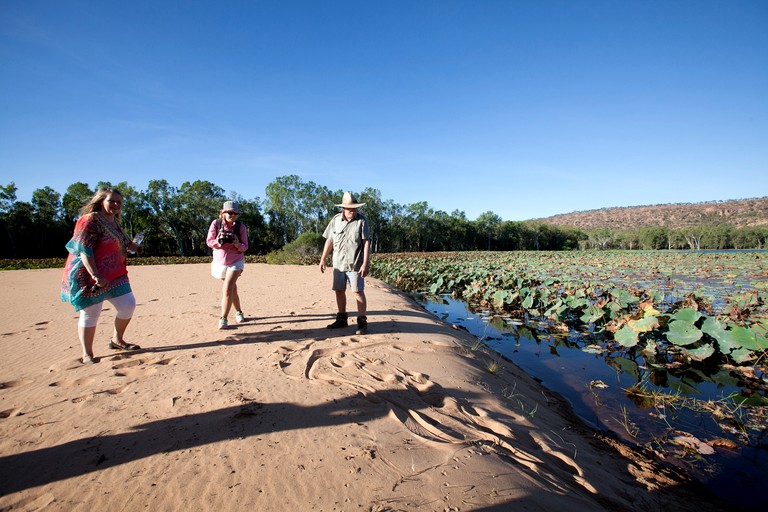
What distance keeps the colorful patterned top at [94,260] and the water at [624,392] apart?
5386 mm

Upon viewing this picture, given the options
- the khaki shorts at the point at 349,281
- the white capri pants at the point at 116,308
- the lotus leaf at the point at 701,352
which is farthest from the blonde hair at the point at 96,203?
the lotus leaf at the point at 701,352

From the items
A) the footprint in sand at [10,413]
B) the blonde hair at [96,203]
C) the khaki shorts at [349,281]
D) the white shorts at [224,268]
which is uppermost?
the blonde hair at [96,203]

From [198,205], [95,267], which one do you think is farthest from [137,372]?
[198,205]

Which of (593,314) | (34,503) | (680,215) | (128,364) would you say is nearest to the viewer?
(34,503)

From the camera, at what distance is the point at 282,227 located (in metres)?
52.0

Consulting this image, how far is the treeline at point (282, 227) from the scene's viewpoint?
37.5m

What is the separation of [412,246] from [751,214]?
99.6 metres

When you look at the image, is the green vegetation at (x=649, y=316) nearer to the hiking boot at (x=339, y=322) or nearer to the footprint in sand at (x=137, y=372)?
the hiking boot at (x=339, y=322)

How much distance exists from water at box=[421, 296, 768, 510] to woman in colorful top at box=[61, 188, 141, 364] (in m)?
5.36

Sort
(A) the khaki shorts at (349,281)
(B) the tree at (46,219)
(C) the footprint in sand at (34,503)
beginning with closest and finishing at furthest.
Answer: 1. (C) the footprint in sand at (34,503)
2. (A) the khaki shorts at (349,281)
3. (B) the tree at (46,219)

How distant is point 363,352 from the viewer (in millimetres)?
3980

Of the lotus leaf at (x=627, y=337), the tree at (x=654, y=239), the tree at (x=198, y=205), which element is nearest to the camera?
the lotus leaf at (x=627, y=337)

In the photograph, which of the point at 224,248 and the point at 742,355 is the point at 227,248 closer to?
the point at 224,248

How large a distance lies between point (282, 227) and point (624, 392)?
5197cm
